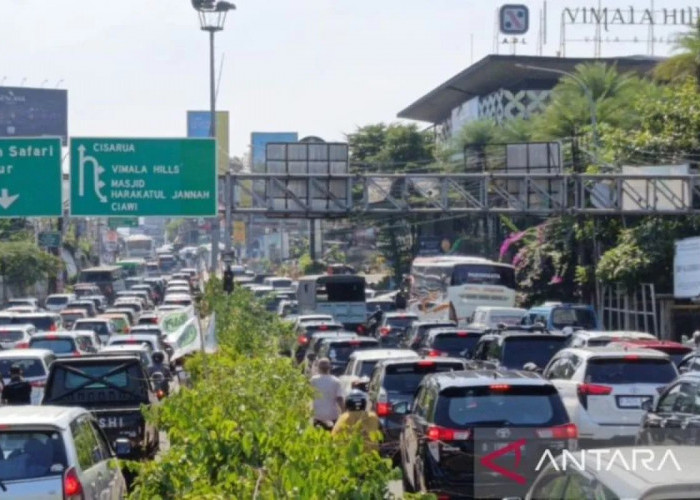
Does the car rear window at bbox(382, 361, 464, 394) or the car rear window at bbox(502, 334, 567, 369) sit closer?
the car rear window at bbox(382, 361, 464, 394)

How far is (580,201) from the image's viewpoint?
40969 millimetres

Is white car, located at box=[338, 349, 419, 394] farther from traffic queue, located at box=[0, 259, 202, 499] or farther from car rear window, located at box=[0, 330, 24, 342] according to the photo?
car rear window, located at box=[0, 330, 24, 342]

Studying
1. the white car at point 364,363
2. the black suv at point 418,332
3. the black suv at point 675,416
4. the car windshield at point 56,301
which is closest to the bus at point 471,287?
the black suv at point 418,332

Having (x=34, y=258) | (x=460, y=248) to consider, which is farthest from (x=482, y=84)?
(x=34, y=258)

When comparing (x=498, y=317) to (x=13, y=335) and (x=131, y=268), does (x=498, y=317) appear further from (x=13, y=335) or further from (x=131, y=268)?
(x=131, y=268)

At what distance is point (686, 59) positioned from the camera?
5300 cm

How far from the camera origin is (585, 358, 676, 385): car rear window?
18.7 m

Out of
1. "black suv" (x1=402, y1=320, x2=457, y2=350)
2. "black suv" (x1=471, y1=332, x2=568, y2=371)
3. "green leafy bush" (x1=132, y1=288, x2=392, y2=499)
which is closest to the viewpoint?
"green leafy bush" (x1=132, y1=288, x2=392, y2=499)

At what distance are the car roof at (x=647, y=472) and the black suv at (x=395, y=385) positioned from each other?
34.0ft

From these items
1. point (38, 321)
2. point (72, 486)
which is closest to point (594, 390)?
point (72, 486)

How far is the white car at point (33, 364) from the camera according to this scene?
25.6 m

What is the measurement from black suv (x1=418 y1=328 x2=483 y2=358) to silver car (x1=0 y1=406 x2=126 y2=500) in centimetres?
1858

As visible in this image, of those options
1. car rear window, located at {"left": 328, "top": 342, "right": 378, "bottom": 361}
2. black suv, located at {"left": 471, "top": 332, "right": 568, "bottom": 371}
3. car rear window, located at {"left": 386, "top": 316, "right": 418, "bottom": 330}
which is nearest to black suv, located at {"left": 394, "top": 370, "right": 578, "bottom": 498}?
black suv, located at {"left": 471, "top": 332, "right": 568, "bottom": 371}

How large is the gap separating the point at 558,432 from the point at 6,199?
67.1ft
